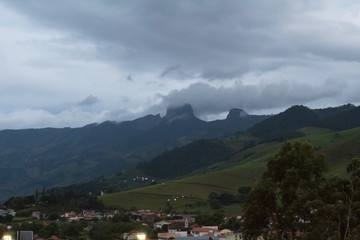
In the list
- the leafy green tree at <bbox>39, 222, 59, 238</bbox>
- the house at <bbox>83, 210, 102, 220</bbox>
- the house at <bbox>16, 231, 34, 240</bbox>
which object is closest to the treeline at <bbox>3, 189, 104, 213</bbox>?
the house at <bbox>83, 210, 102, 220</bbox>

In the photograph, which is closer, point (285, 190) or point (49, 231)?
point (285, 190)

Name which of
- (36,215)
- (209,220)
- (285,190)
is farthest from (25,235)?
(36,215)

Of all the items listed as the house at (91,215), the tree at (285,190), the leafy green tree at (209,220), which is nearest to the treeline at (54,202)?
the house at (91,215)

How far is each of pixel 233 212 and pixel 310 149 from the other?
408ft

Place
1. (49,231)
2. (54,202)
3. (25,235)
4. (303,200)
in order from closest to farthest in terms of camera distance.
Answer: (25,235), (303,200), (49,231), (54,202)

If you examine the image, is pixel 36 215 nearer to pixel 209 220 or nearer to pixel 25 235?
pixel 209 220

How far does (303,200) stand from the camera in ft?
121

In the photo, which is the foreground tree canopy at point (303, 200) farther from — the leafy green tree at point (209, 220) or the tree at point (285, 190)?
the leafy green tree at point (209, 220)

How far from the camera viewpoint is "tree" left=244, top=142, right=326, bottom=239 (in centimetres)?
3809

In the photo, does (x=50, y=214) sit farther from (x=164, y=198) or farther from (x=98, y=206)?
(x=164, y=198)

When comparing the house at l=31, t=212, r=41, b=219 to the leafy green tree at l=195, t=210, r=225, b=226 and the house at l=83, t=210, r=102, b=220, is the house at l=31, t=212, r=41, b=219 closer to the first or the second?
the house at l=83, t=210, r=102, b=220

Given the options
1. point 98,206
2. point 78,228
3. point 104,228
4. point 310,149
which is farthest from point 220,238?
point 98,206

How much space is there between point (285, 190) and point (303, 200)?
5.52ft

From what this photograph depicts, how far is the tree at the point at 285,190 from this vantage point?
38094 millimetres
